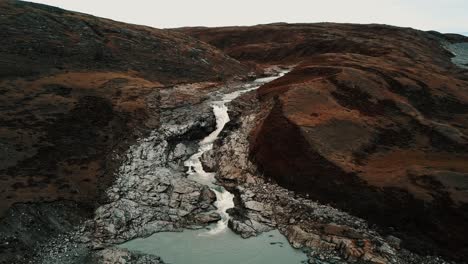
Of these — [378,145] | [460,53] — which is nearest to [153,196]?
[378,145]

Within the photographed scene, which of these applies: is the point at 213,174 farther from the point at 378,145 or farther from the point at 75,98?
the point at 75,98

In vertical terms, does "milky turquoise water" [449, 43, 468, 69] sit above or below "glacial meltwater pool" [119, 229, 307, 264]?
above

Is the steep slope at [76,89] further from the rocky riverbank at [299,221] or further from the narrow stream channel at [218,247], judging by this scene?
the rocky riverbank at [299,221]

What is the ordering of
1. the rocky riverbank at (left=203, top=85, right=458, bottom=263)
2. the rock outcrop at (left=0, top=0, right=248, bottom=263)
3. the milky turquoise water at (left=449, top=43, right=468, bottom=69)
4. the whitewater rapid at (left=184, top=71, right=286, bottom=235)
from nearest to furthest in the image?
the rocky riverbank at (left=203, top=85, right=458, bottom=263), the rock outcrop at (left=0, top=0, right=248, bottom=263), the whitewater rapid at (left=184, top=71, right=286, bottom=235), the milky turquoise water at (left=449, top=43, right=468, bottom=69)

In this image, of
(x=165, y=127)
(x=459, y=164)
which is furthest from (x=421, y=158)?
(x=165, y=127)

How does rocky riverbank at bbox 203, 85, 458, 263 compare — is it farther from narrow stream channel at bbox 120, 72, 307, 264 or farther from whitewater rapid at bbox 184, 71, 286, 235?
narrow stream channel at bbox 120, 72, 307, 264

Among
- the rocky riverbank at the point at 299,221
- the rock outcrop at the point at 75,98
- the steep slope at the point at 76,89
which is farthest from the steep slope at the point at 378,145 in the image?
the steep slope at the point at 76,89

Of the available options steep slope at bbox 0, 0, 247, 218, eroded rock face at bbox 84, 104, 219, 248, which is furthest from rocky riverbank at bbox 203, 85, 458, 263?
steep slope at bbox 0, 0, 247, 218
